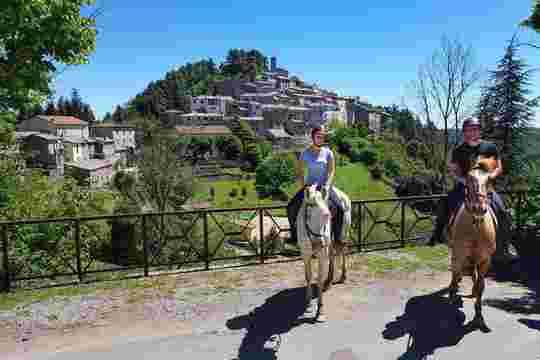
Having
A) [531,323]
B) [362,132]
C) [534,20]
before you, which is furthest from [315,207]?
[362,132]

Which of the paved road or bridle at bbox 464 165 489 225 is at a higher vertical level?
bridle at bbox 464 165 489 225

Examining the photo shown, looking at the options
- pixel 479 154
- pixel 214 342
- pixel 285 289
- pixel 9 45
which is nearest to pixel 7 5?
pixel 9 45

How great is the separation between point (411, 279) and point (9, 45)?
8.77m

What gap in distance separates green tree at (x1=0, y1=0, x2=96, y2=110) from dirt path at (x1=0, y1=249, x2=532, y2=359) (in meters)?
3.90

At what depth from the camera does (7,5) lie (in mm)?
6098

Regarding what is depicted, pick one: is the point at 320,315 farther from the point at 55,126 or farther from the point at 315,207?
the point at 55,126

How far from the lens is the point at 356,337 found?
5246mm

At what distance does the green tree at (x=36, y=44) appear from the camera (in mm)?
6340

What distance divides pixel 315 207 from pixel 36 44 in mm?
5799

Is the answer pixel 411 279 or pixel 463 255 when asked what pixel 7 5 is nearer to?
pixel 463 255

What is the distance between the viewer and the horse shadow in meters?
4.98

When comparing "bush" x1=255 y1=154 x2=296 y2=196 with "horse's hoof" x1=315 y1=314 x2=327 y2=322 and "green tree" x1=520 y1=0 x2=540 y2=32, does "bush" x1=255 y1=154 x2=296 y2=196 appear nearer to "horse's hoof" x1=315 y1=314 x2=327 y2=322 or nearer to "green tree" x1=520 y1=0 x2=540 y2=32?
"green tree" x1=520 y1=0 x2=540 y2=32

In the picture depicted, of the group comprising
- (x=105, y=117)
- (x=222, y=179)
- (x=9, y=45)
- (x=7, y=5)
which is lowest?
(x=222, y=179)

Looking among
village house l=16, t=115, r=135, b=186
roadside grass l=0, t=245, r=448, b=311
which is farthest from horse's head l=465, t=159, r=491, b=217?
village house l=16, t=115, r=135, b=186
